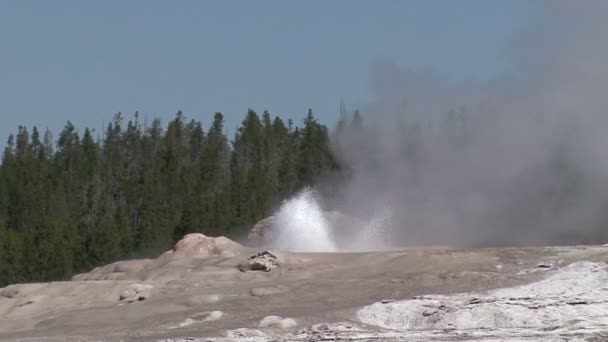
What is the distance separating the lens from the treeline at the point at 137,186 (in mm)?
49250

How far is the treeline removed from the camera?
49250mm

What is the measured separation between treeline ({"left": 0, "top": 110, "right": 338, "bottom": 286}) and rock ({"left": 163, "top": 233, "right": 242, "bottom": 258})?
18682 millimetres

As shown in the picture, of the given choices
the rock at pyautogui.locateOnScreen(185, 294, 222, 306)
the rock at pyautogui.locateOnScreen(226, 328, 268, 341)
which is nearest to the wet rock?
the rock at pyautogui.locateOnScreen(226, 328, 268, 341)

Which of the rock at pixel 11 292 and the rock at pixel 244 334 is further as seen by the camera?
the rock at pixel 11 292

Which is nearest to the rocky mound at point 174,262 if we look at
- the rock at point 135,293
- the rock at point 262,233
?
the rock at point 135,293

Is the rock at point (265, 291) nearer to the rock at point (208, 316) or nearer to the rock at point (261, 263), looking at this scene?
the rock at point (208, 316)

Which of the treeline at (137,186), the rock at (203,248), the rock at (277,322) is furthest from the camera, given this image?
the treeline at (137,186)

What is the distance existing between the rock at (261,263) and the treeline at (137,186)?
22479mm

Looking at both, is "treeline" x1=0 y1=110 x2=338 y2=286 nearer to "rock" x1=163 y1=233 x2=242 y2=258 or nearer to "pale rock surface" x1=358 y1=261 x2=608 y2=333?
"rock" x1=163 y1=233 x2=242 y2=258

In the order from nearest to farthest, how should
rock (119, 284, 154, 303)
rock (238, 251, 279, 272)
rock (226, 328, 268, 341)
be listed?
rock (226, 328, 268, 341), rock (119, 284, 154, 303), rock (238, 251, 279, 272)

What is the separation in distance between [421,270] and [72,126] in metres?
79.9

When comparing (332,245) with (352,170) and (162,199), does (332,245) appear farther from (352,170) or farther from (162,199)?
(162,199)

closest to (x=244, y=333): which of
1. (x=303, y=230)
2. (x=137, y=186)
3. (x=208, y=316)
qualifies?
(x=208, y=316)

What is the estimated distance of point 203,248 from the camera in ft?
96.3
